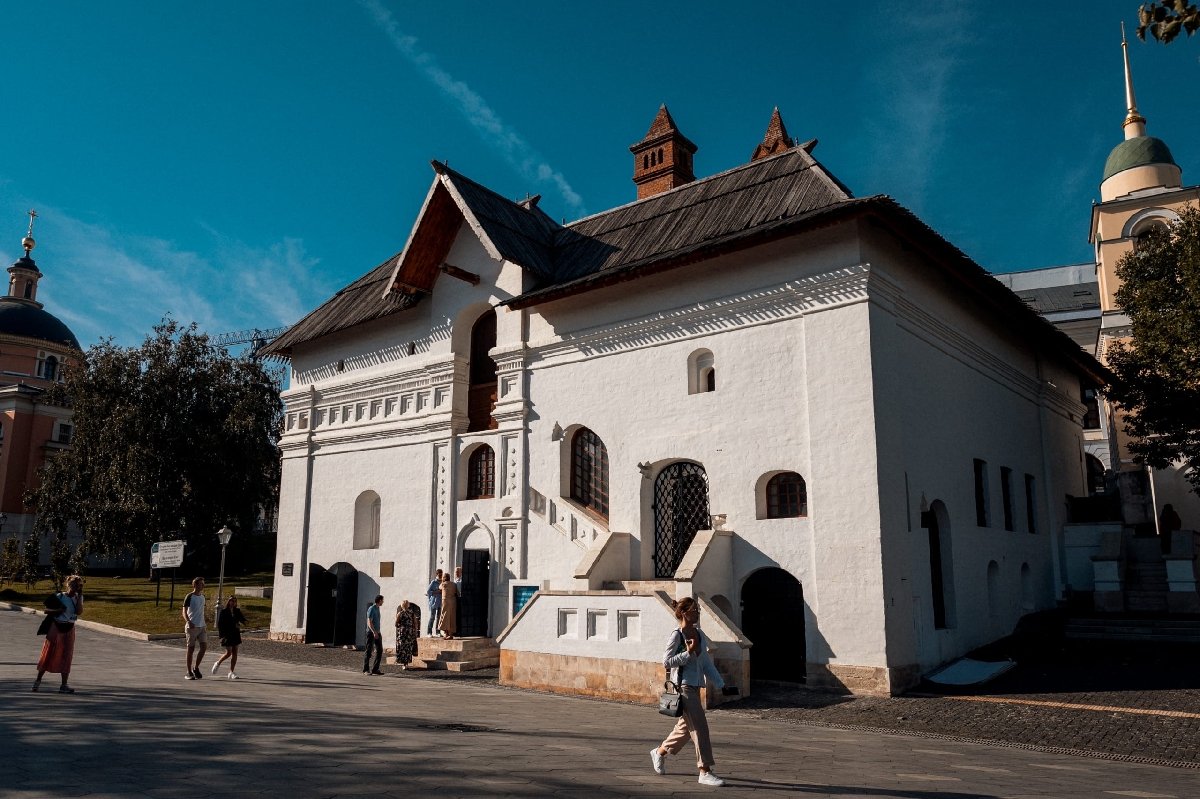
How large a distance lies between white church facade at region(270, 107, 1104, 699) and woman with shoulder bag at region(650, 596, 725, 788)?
5.35 m

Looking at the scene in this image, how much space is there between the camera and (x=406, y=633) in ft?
57.8

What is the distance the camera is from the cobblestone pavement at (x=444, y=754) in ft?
21.4

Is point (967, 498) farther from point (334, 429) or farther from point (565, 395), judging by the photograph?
point (334, 429)

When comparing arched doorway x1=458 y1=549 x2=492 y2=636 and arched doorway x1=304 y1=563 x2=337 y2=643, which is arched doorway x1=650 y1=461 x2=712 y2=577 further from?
arched doorway x1=304 y1=563 x2=337 y2=643

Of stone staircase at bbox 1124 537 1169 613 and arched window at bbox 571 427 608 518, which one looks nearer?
arched window at bbox 571 427 608 518

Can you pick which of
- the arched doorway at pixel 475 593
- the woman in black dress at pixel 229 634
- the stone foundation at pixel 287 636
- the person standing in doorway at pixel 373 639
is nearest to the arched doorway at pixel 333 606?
the stone foundation at pixel 287 636

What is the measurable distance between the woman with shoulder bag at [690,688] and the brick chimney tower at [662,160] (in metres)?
20.9

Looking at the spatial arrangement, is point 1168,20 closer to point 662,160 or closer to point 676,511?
point 676,511

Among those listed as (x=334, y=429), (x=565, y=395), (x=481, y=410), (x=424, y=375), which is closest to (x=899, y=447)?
(x=565, y=395)

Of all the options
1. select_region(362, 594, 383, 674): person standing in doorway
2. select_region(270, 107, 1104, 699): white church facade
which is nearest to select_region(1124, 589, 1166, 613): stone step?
select_region(270, 107, 1104, 699): white church facade

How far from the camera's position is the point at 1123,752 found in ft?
30.9

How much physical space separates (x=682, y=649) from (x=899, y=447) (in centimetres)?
794

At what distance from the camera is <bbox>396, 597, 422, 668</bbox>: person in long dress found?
1758cm

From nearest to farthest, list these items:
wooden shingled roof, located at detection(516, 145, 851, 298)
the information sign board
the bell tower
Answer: wooden shingled roof, located at detection(516, 145, 851, 298), the information sign board, the bell tower
